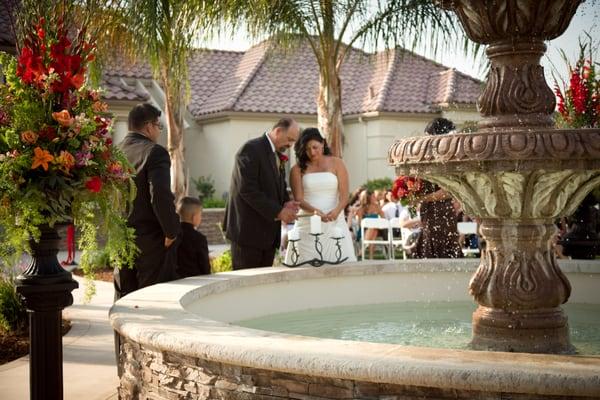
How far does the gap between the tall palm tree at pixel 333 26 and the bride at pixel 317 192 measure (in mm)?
5238

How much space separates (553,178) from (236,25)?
8881 millimetres

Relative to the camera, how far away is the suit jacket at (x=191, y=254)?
7.49 m

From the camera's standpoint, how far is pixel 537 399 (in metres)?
3.52

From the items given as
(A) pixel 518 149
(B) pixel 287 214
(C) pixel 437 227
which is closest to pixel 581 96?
(C) pixel 437 227

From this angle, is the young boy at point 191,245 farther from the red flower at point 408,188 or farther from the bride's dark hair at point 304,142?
the red flower at point 408,188

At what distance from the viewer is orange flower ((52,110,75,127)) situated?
15.8 ft

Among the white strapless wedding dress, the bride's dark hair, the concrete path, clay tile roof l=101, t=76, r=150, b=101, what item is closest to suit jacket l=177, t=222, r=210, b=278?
the concrete path

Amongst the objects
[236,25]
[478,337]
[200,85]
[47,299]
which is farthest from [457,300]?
[200,85]

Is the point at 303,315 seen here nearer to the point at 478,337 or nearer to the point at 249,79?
the point at 478,337

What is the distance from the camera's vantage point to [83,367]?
6.83 metres

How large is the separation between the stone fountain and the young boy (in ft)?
8.92

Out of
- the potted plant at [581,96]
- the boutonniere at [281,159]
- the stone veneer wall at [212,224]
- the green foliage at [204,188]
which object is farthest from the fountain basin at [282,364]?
the green foliage at [204,188]

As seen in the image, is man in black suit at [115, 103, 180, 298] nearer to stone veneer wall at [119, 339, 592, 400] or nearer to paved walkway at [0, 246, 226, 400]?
paved walkway at [0, 246, 226, 400]

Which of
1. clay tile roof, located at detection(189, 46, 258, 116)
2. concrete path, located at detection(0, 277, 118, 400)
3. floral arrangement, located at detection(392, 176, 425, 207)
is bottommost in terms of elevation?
concrete path, located at detection(0, 277, 118, 400)
